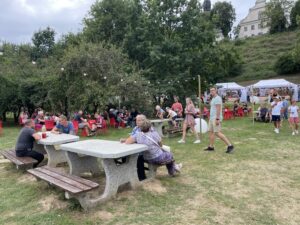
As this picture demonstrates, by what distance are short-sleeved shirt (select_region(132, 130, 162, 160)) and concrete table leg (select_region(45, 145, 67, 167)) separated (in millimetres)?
2184

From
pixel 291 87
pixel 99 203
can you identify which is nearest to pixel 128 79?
pixel 99 203

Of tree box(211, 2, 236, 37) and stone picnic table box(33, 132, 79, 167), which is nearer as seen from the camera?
stone picnic table box(33, 132, 79, 167)

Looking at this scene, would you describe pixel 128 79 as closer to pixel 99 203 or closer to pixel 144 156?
pixel 144 156

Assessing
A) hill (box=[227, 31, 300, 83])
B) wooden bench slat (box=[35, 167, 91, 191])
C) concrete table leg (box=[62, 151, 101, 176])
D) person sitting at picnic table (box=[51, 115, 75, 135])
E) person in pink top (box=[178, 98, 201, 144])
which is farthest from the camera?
hill (box=[227, 31, 300, 83])

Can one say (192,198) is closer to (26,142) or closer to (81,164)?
(81,164)

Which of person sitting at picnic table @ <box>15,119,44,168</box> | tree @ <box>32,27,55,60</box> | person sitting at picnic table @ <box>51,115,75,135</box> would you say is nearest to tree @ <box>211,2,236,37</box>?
tree @ <box>32,27,55,60</box>

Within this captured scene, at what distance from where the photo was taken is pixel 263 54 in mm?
57312

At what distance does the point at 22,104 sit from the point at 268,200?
659 inches

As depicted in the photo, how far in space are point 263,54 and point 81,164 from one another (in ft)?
191

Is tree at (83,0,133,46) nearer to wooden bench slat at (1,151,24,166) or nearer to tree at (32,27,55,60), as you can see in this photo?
wooden bench slat at (1,151,24,166)

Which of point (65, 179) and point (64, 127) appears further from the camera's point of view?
point (64, 127)

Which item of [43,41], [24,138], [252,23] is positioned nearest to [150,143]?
[24,138]

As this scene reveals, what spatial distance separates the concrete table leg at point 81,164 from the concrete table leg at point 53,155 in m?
0.93

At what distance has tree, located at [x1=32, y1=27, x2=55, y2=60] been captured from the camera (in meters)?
42.2
